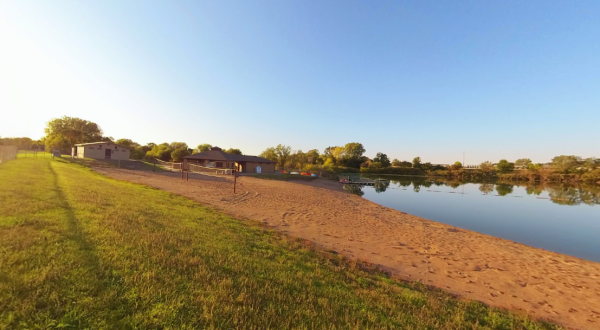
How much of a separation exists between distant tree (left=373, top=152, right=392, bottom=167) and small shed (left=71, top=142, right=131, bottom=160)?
83224 millimetres

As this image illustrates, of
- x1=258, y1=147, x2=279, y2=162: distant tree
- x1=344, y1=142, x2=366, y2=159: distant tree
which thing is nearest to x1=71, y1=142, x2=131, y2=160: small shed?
x1=258, y1=147, x2=279, y2=162: distant tree

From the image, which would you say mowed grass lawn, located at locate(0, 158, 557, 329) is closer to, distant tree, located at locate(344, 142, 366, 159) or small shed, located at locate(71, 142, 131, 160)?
small shed, located at locate(71, 142, 131, 160)

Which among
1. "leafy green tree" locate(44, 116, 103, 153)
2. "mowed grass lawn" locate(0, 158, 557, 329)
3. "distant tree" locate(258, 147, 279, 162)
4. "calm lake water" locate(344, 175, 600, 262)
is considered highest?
"leafy green tree" locate(44, 116, 103, 153)

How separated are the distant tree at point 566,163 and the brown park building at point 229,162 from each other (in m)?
A: 93.9

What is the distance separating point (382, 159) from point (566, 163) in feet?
193

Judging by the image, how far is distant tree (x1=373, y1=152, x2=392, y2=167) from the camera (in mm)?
96806

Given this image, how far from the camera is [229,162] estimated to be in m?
44.3

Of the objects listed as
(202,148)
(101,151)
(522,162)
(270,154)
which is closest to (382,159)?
(270,154)

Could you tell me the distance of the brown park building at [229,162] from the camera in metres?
43.5

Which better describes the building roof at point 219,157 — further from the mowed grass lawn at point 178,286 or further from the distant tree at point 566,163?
the distant tree at point 566,163

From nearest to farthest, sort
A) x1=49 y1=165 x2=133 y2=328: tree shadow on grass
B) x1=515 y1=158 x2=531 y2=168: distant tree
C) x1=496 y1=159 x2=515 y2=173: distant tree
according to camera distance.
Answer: x1=49 y1=165 x2=133 y2=328: tree shadow on grass < x1=496 y1=159 x2=515 y2=173: distant tree < x1=515 y1=158 x2=531 y2=168: distant tree

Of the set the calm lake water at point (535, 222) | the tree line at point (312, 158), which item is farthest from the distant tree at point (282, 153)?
the calm lake water at point (535, 222)

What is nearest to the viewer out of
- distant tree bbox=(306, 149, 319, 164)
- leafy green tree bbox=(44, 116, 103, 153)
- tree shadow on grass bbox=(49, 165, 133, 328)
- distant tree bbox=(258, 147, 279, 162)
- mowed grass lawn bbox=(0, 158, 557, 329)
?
tree shadow on grass bbox=(49, 165, 133, 328)

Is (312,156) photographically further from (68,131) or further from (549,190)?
(68,131)
